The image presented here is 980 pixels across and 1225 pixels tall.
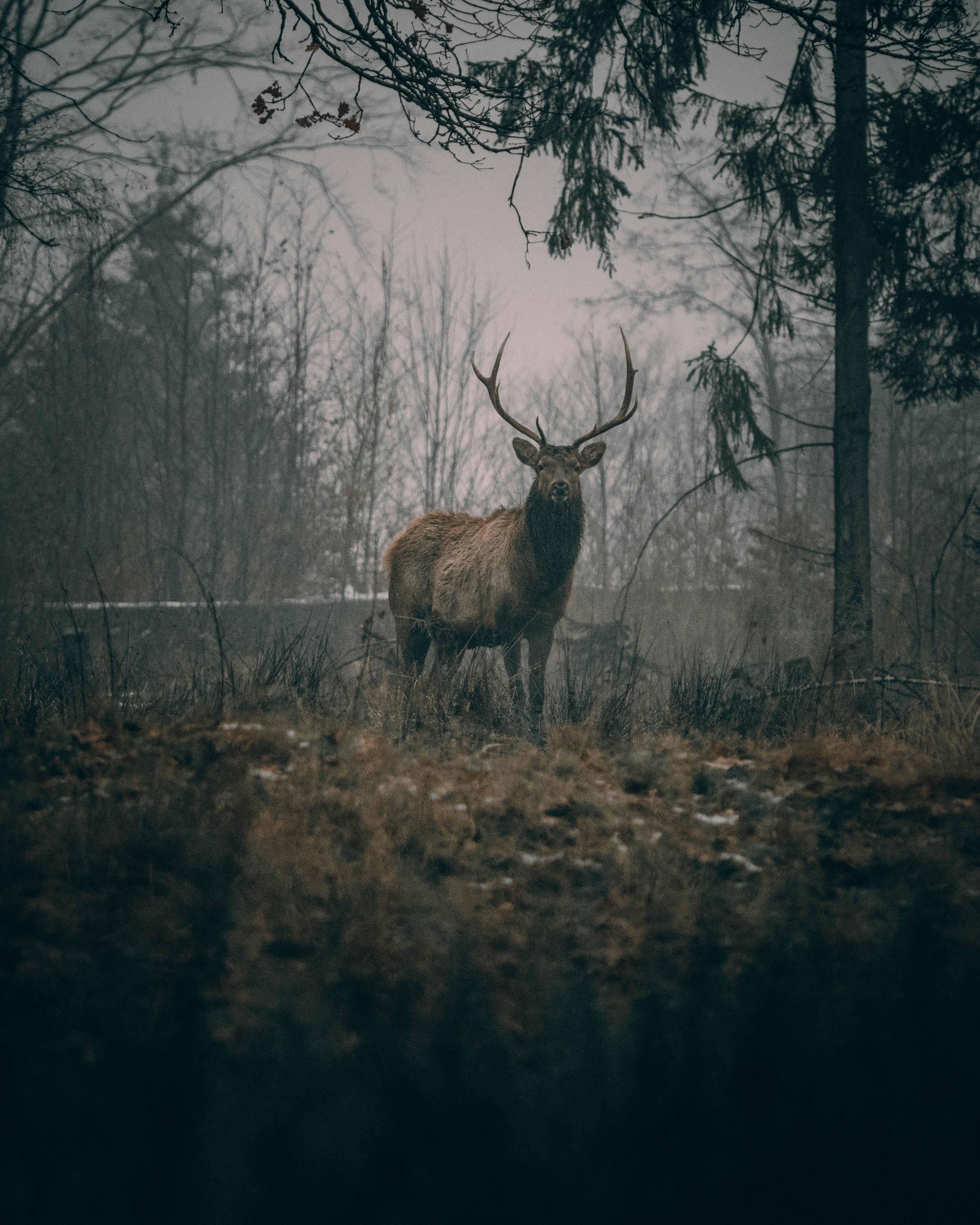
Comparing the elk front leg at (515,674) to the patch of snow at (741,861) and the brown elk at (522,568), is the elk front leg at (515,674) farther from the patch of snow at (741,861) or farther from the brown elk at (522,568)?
the patch of snow at (741,861)

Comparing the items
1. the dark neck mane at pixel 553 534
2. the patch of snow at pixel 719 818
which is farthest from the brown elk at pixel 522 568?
the patch of snow at pixel 719 818

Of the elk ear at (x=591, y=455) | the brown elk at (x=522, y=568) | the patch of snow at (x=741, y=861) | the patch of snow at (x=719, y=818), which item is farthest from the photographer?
the elk ear at (x=591, y=455)

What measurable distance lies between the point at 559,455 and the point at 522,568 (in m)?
1.00

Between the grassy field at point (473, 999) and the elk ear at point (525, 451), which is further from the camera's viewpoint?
the elk ear at point (525, 451)

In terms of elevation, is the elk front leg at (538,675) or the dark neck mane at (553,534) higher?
the dark neck mane at (553,534)

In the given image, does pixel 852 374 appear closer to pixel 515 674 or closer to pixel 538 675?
pixel 538 675

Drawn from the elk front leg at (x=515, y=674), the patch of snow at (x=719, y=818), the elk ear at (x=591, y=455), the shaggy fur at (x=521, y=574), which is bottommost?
the patch of snow at (x=719, y=818)

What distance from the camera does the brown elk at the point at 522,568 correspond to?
21.7 feet

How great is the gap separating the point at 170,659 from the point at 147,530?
5.46 meters

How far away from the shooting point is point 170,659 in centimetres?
1069

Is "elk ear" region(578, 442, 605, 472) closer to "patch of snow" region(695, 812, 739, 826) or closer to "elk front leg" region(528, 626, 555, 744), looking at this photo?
"elk front leg" region(528, 626, 555, 744)

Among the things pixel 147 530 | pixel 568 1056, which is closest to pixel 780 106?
pixel 568 1056

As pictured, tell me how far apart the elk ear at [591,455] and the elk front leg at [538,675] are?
1.45 metres

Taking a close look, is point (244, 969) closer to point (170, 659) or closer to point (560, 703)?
point (560, 703)
